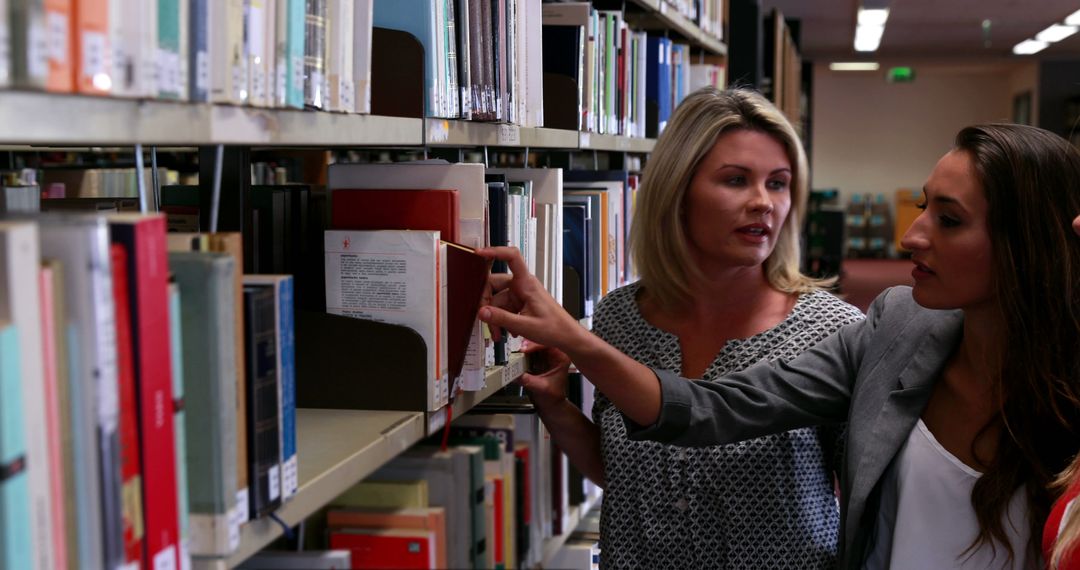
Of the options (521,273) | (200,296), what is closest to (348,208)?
(521,273)

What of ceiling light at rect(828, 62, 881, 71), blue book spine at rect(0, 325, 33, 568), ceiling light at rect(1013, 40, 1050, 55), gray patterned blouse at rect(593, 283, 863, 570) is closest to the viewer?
blue book spine at rect(0, 325, 33, 568)

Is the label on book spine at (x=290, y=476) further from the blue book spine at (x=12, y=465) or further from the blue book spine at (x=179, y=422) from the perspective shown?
the blue book spine at (x=12, y=465)

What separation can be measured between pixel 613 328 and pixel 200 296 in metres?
1.31

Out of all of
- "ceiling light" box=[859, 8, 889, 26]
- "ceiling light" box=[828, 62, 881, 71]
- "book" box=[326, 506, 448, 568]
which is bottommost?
"book" box=[326, 506, 448, 568]

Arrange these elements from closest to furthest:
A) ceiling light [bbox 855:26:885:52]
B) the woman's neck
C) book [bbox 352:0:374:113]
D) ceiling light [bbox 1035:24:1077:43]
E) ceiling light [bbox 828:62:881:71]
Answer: book [bbox 352:0:374:113] < the woman's neck < ceiling light [bbox 1035:24:1077:43] < ceiling light [bbox 855:26:885:52] < ceiling light [bbox 828:62:881:71]

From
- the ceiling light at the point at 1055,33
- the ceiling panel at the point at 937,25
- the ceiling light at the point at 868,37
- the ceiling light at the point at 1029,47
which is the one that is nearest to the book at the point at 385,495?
the ceiling panel at the point at 937,25

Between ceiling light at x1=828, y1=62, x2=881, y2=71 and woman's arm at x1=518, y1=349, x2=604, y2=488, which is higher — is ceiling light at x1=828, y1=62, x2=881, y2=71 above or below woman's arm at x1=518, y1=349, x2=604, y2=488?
above

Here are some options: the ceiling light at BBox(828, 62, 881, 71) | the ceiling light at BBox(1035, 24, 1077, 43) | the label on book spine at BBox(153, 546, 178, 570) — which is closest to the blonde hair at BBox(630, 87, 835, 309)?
the label on book spine at BBox(153, 546, 178, 570)

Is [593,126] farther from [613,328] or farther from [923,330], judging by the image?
[923,330]

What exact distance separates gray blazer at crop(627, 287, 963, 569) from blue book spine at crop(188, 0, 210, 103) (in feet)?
3.27

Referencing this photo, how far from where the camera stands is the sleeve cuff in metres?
1.77

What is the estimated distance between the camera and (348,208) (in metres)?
1.57

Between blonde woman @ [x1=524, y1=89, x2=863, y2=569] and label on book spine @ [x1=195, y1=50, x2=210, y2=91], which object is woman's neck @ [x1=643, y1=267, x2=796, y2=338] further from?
label on book spine @ [x1=195, y1=50, x2=210, y2=91]

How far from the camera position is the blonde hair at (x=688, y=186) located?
2.15 metres
